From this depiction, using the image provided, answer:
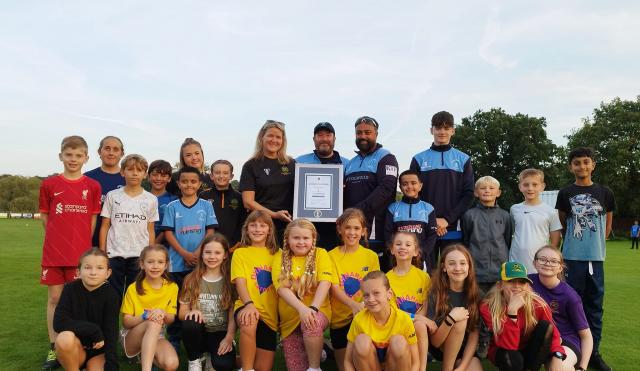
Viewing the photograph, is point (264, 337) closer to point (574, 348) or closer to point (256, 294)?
point (256, 294)

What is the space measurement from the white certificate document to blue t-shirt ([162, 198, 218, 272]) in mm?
1202

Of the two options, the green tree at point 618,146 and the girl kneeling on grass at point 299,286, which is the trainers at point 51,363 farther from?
the green tree at point 618,146

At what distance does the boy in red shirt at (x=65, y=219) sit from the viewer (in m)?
5.54

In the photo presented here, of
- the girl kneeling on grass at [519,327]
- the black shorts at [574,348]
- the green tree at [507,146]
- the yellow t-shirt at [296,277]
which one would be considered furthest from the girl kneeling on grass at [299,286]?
the green tree at [507,146]

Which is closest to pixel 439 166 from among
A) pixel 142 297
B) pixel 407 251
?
pixel 407 251

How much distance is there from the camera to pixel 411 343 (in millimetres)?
4324

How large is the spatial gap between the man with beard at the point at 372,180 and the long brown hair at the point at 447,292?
1118 millimetres

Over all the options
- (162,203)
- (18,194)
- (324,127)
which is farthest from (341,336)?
(18,194)

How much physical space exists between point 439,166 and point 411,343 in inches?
107

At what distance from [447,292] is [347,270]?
1062 millimetres

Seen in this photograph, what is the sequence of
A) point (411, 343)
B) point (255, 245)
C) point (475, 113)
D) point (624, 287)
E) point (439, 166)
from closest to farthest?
1. point (411, 343)
2. point (255, 245)
3. point (439, 166)
4. point (624, 287)
5. point (475, 113)

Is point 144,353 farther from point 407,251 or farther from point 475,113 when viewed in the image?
point 475,113

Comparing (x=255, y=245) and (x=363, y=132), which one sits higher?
(x=363, y=132)

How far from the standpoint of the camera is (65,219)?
18.4 feet
